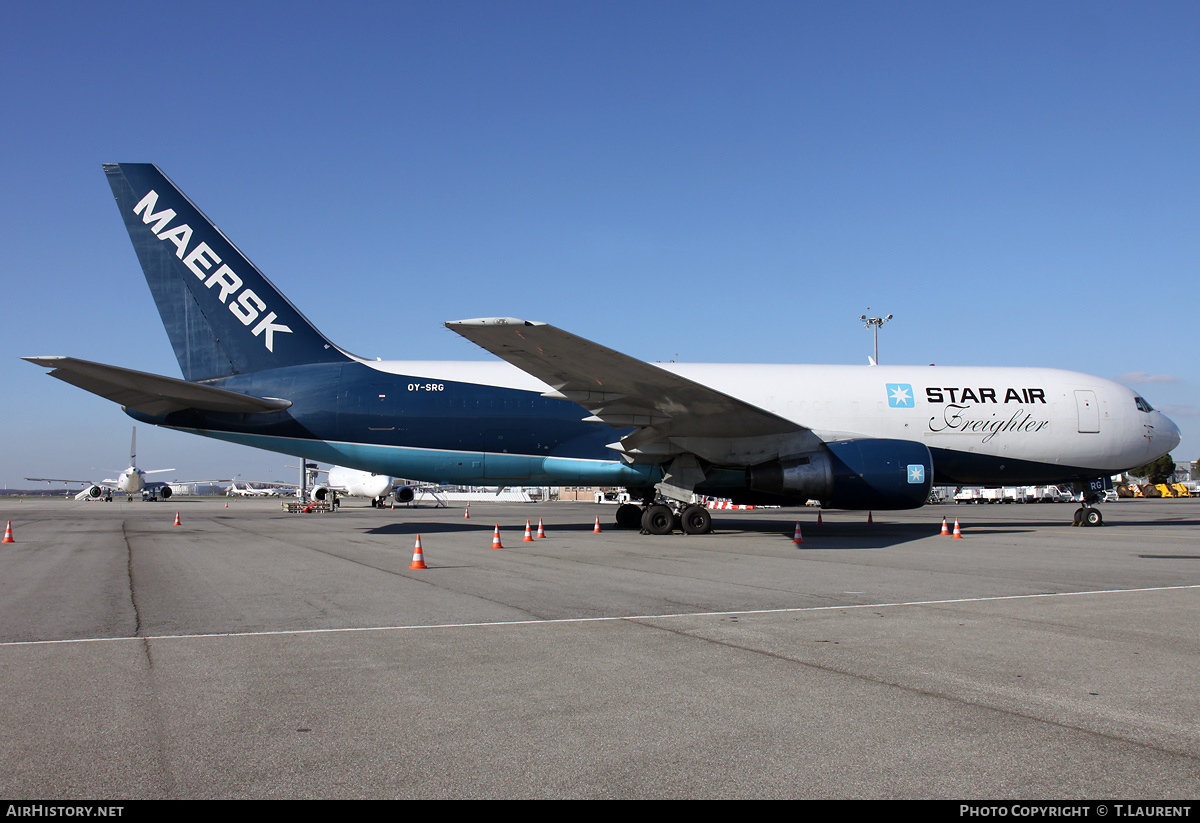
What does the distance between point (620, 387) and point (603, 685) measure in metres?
10.7

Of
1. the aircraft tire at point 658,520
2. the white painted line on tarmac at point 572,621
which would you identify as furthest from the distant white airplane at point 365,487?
the white painted line on tarmac at point 572,621

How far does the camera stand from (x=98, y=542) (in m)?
17.2

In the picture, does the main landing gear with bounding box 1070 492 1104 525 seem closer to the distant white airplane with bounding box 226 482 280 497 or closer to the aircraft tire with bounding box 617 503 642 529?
the aircraft tire with bounding box 617 503 642 529

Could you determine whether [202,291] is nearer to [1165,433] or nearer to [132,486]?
[1165,433]

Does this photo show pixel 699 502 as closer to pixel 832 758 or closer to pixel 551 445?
pixel 551 445

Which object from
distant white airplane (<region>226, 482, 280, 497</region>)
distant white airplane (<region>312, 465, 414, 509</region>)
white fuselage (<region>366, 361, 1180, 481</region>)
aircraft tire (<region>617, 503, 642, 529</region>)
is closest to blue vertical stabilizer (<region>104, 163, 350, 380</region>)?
white fuselage (<region>366, 361, 1180, 481</region>)

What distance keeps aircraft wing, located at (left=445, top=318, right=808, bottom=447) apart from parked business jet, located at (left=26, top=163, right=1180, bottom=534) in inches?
3.3

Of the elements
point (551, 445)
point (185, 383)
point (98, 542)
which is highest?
point (185, 383)

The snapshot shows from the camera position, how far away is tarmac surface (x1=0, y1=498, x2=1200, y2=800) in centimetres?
325

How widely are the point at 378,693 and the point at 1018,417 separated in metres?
19.6

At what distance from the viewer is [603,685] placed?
4.72 metres

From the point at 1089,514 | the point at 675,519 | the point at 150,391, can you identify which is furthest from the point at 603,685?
the point at 1089,514

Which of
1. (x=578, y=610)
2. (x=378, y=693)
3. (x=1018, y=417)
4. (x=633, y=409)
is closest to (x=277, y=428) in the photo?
(x=633, y=409)
